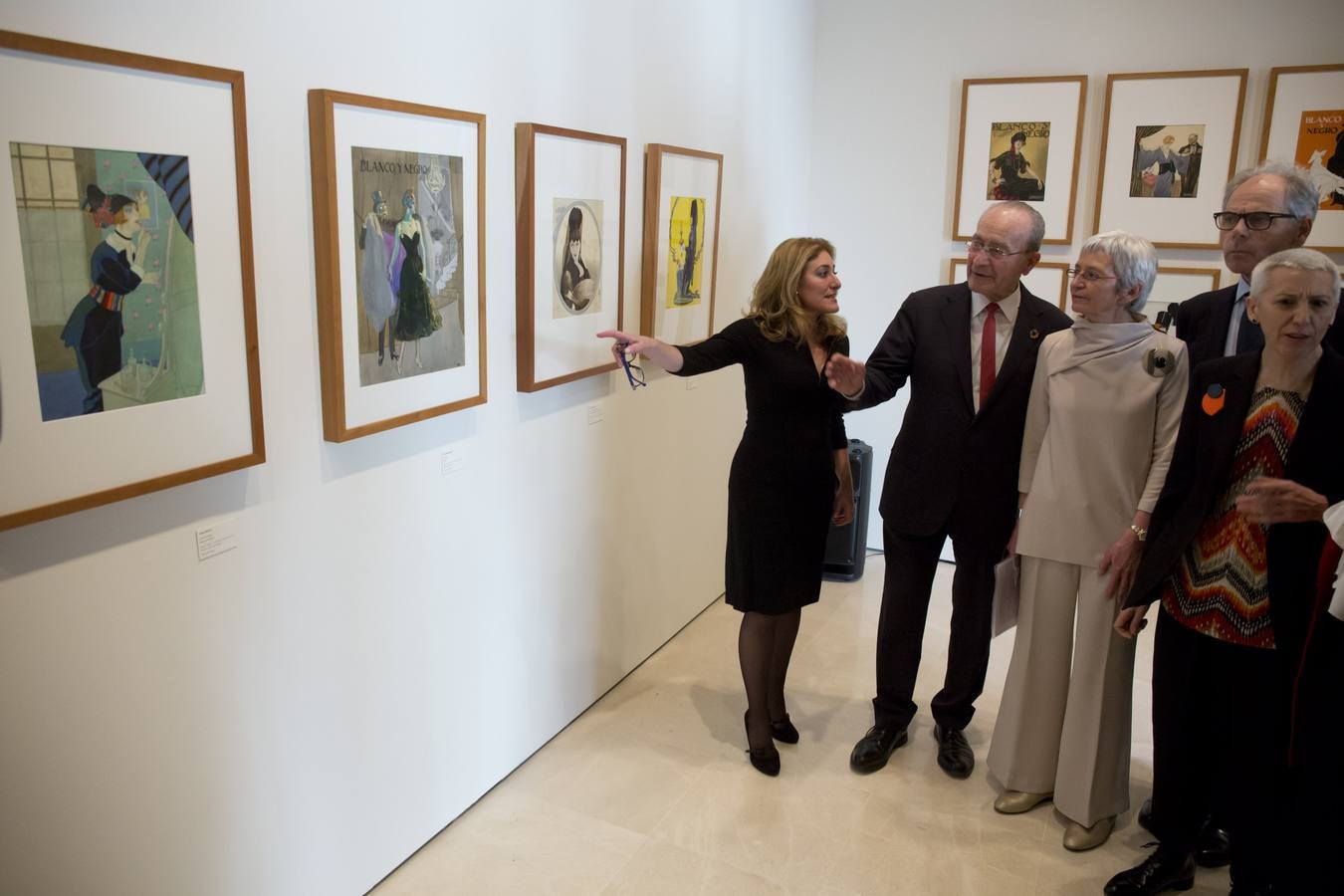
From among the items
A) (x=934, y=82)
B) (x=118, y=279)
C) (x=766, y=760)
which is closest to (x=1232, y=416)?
(x=766, y=760)

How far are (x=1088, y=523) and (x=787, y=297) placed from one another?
1084mm

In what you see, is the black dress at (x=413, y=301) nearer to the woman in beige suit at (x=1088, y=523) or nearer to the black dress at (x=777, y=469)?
the black dress at (x=777, y=469)

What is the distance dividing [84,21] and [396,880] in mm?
2165

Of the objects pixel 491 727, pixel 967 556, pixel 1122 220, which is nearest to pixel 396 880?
pixel 491 727

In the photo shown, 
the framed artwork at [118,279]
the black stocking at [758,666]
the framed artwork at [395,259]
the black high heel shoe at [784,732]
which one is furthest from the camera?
the black high heel shoe at [784,732]

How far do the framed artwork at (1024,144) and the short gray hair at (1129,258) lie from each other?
235 cm

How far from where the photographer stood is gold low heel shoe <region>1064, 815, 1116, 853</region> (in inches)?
116

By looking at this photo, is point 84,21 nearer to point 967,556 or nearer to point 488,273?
point 488,273

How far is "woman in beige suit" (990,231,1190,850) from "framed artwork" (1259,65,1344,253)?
2.36 m

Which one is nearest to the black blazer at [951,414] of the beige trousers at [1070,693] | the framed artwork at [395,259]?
the beige trousers at [1070,693]

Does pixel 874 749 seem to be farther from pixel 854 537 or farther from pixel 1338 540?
pixel 854 537

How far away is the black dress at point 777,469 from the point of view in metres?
3.03

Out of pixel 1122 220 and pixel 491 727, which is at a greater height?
pixel 1122 220

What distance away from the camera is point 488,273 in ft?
9.28
